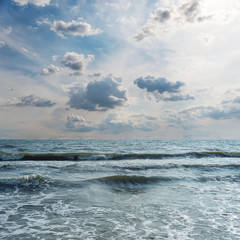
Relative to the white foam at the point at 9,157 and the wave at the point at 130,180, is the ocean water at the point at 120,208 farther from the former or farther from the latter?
the white foam at the point at 9,157

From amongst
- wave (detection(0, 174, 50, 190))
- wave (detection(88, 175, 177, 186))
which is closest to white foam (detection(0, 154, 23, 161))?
wave (detection(0, 174, 50, 190))

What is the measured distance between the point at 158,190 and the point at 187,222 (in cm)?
390

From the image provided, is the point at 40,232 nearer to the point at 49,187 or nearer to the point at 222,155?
the point at 49,187

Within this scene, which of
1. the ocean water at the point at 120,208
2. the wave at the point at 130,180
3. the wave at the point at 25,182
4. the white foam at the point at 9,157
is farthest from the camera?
the white foam at the point at 9,157

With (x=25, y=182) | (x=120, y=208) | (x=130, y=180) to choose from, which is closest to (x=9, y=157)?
(x=25, y=182)

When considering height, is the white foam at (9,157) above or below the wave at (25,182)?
below

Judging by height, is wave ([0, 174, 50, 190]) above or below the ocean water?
above

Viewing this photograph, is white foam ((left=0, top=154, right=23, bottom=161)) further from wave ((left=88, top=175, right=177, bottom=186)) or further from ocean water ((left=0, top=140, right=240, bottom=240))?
wave ((left=88, top=175, right=177, bottom=186))

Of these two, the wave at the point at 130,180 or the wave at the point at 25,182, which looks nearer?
the wave at the point at 25,182

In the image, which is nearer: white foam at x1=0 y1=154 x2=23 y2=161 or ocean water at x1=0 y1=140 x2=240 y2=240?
ocean water at x1=0 y1=140 x2=240 y2=240

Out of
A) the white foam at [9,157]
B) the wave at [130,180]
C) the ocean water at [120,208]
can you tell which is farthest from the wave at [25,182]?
the white foam at [9,157]

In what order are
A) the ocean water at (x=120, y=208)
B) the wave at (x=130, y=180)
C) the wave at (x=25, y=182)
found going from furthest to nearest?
the wave at (x=130, y=180)
the wave at (x=25, y=182)
the ocean water at (x=120, y=208)

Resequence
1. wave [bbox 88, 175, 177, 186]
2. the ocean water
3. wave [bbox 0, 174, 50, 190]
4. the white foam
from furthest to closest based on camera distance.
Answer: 1. the white foam
2. wave [bbox 88, 175, 177, 186]
3. wave [bbox 0, 174, 50, 190]
4. the ocean water

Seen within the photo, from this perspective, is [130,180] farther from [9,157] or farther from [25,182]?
[9,157]
